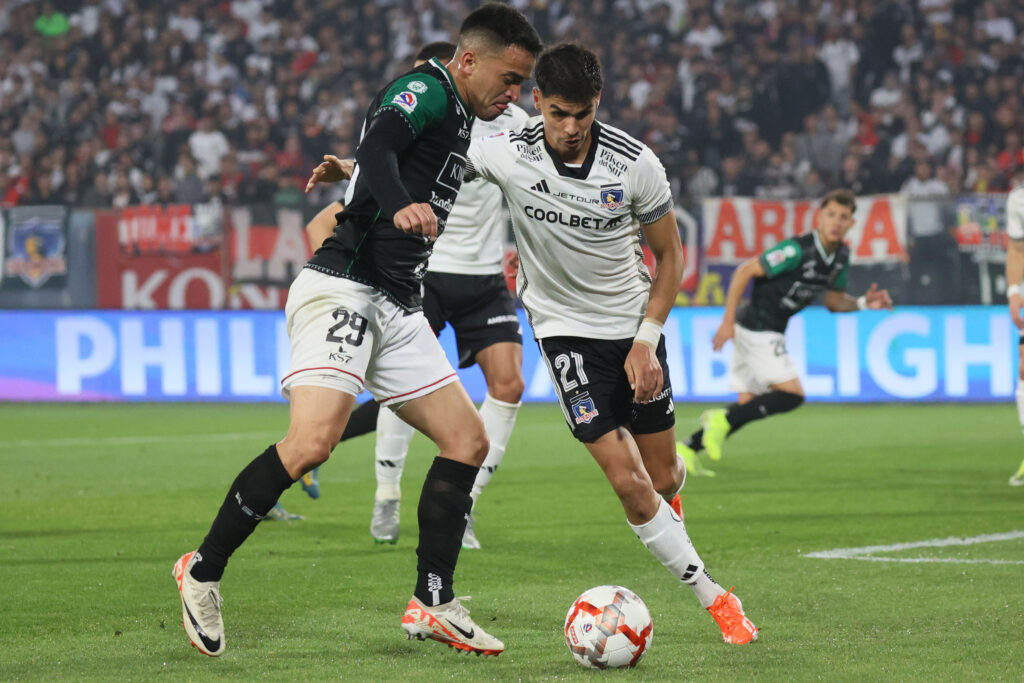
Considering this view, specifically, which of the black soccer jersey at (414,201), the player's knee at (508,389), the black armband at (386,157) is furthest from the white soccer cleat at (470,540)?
the black armband at (386,157)

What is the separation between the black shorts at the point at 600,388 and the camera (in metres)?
4.77

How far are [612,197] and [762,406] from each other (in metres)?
5.74

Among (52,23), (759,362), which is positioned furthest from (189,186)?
(759,362)

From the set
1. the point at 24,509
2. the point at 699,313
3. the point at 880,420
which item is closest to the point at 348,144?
the point at 699,313

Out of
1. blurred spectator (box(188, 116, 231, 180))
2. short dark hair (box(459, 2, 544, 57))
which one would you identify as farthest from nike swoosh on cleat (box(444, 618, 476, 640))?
blurred spectator (box(188, 116, 231, 180))

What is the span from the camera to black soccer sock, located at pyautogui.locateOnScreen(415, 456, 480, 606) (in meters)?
4.43

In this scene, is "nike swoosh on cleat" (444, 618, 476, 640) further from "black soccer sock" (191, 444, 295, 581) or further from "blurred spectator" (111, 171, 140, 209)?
"blurred spectator" (111, 171, 140, 209)

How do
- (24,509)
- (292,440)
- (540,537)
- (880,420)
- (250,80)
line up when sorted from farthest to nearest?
(250,80) < (880,420) < (24,509) < (540,537) < (292,440)

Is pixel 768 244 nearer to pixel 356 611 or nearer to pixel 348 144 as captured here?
pixel 348 144

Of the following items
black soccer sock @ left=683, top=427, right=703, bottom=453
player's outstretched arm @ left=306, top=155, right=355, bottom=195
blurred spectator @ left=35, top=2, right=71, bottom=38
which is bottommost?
black soccer sock @ left=683, top=427, right=703, bottom=453

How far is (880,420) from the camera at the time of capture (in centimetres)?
1348

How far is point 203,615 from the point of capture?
4281 mm

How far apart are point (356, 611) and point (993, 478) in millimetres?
5527

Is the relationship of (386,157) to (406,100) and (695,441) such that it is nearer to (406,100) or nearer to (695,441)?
(406,100)
